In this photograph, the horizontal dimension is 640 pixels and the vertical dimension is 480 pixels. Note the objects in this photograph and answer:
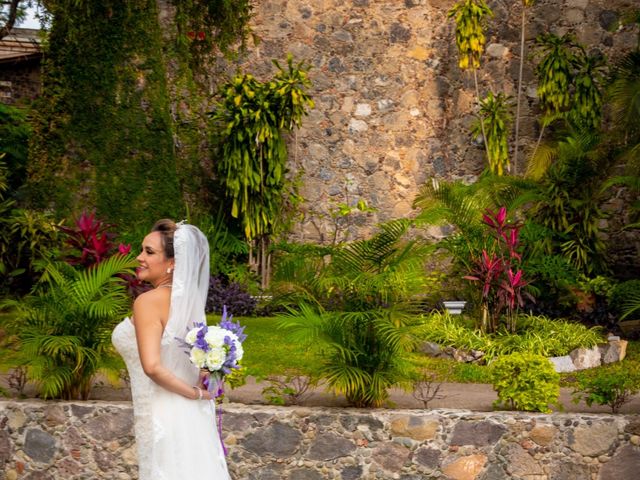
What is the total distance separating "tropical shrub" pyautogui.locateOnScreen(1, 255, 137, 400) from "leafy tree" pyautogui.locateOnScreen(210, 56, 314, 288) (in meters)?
4.97

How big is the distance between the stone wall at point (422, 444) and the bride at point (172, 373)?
1.70 m

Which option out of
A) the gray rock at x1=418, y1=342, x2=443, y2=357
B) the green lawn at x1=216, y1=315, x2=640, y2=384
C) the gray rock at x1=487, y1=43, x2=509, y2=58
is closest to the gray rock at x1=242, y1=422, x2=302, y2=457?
the green lawn at x1=216, y1=315, x2=640, y2=384

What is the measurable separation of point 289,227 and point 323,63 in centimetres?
232

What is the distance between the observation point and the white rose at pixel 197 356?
427 cm

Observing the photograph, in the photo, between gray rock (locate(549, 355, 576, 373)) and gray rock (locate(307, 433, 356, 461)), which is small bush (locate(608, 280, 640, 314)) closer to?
gray rock (locate(549, 355, 576, 373))

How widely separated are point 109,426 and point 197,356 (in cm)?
231

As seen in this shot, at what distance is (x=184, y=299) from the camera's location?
14.3 ft

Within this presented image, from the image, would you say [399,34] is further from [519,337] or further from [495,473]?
[495,473]

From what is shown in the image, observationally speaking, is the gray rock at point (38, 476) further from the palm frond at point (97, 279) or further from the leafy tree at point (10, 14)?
the leafy tree at point (10, 14)

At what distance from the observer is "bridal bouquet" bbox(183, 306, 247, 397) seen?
14.0 ft

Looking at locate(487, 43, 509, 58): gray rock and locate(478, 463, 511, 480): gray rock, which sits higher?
locate(487, 43, 509, 58): gray rock

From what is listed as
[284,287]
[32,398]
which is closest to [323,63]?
[284,287]

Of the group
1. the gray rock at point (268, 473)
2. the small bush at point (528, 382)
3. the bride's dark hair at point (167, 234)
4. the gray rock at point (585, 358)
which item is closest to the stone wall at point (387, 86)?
the gray rock at point (585, 358)

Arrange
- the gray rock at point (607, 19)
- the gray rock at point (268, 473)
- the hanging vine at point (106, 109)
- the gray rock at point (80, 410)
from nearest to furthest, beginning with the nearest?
the gray rock at point (268, 473), the gray rock at point (80, 410), the hanging vine at point (106, 109), the gray rock at point (607, 19)
